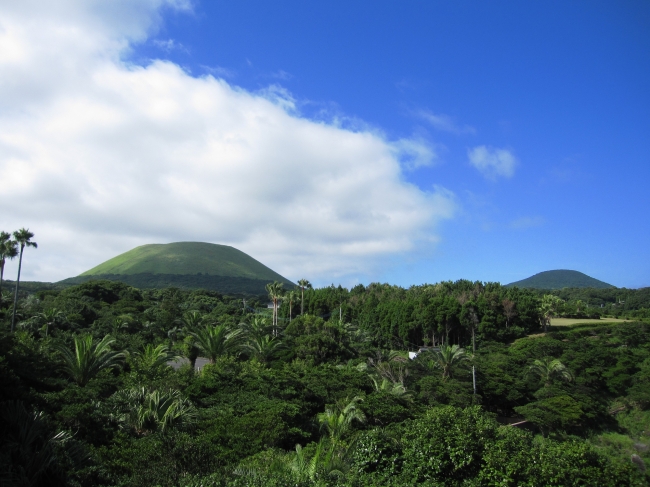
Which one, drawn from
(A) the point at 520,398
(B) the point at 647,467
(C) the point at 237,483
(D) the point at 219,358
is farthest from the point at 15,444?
(A) the point at 520,398

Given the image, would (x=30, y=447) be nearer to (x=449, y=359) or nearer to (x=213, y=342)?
(x=213, y=342)

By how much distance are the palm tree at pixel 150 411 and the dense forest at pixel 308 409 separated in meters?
0.06

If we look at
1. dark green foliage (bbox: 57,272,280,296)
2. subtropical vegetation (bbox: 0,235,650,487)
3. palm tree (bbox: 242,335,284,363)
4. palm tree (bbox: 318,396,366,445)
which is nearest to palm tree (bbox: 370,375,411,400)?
subtropical vegetation (bbox: 0,235,650,487)

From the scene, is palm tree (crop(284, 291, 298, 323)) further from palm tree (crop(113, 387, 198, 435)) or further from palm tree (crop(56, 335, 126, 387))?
palm tree (crop(113, 387, 198, 435))

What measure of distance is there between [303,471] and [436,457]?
3.00 metres

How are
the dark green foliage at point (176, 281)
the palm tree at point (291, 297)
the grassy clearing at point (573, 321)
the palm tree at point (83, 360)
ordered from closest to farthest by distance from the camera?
the palm tree at point (83, 360), the grassy clearing at point (573, 321), the palm tree at point (291, 297), the dark green foliage at point (176, 281)

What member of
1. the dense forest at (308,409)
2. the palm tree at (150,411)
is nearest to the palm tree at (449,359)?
the dense forest at (308,409)

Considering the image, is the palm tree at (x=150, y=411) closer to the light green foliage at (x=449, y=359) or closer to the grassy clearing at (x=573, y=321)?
the light green foliage at (x=449, y=359)

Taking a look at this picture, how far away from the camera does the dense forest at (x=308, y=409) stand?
957 centimetres

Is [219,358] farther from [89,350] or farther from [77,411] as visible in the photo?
[77,411]

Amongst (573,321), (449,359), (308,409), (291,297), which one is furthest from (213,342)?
(573,321)

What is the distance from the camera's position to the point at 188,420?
51.7 feet

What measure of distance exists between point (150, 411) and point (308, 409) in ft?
31.3

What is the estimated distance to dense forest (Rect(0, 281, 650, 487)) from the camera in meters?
9.57
